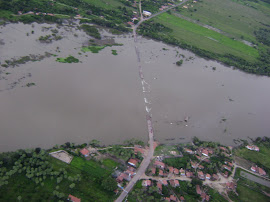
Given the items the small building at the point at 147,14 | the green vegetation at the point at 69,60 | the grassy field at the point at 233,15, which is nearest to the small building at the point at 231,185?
the green vegetation at the point at 69,60

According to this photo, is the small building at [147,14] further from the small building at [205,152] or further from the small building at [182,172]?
the small building at [182,172]

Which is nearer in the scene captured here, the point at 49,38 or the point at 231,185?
the point at 231,185

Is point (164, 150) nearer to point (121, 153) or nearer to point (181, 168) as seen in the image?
point (181, 168)

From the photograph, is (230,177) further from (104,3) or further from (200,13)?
(200,13)

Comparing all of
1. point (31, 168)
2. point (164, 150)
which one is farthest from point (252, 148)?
point (31, 168)

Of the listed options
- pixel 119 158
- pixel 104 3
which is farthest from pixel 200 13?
pixel 119 158

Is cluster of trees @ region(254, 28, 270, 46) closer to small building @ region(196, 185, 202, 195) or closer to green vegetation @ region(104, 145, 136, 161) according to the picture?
small building @ region(196, 185, 202, 195)

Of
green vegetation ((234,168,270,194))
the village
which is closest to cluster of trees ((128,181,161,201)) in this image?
the village
